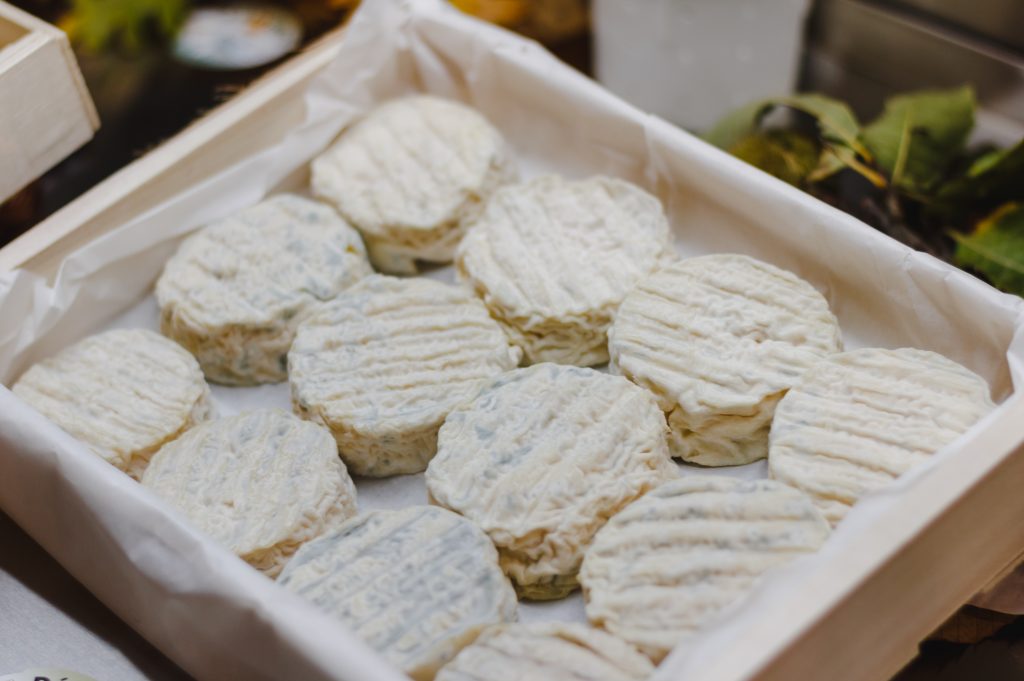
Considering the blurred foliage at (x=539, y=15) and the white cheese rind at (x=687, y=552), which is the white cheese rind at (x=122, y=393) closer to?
the white cheese rind at (x=687, y=552)

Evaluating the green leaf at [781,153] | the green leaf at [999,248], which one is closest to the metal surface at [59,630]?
the green leaf at [781,153]

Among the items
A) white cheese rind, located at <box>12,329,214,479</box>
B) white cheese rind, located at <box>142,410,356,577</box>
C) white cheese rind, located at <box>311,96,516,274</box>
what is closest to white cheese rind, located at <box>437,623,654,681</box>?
white cheese rind, located at <box>142,410,356,577</box>

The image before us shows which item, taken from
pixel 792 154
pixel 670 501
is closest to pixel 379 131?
pixel 792 154

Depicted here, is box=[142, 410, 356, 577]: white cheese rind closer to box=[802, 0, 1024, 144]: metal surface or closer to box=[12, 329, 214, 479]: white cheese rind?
box=[12, 329, 214, 479]: white cheese rind

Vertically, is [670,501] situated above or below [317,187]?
below

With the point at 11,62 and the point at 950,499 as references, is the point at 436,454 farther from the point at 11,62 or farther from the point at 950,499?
the point at 11,62

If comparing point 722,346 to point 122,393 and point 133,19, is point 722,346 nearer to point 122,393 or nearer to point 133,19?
point 122,393

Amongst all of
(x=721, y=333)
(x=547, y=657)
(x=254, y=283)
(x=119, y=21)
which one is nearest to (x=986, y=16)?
(x=721, y=333)
